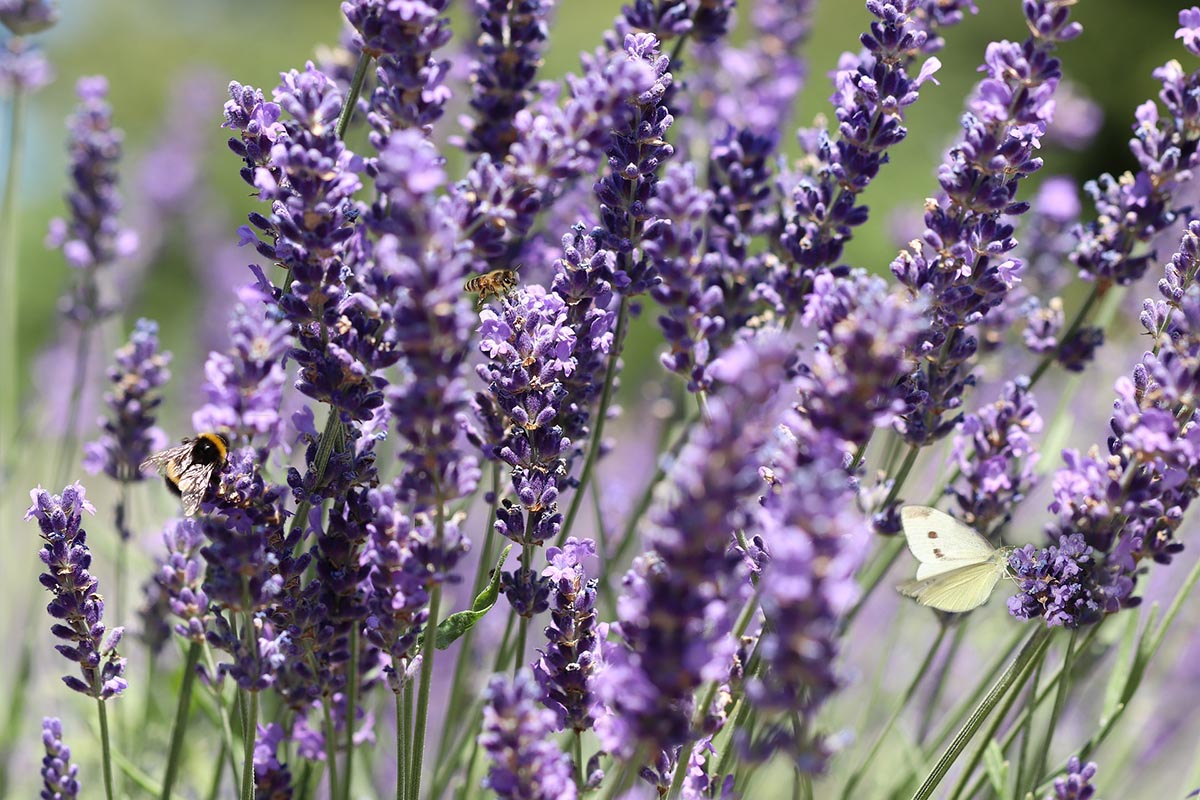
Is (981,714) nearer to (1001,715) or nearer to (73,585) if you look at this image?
(1001,715)

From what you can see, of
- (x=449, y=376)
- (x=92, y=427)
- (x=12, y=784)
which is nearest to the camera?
(x=449, y=376)

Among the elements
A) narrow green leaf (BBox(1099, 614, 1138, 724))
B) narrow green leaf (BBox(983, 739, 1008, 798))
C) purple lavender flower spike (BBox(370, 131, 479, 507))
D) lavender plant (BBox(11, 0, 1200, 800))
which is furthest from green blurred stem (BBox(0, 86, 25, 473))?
narrow green leaf (BBox(1099, 614, 1138, 724))

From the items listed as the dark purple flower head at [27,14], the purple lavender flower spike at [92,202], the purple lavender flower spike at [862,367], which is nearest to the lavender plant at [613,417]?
the purple lavender flower spike at [862,367]

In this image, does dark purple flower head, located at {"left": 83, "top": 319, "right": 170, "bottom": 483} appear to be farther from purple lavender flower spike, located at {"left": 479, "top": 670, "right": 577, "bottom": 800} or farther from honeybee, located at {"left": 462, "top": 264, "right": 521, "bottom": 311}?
purple lavender flower spike, located at {"left": 479, "top": 670, "right": 577, "bottom": 800}

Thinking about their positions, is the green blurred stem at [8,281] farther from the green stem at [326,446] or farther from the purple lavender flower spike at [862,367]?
the purple lavender flower spike at [862,367]

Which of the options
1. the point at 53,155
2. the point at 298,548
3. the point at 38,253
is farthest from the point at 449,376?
the point at 53,155

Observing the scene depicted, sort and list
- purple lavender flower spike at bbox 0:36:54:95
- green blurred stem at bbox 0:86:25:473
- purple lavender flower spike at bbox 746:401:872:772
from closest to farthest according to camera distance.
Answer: purple lavender flower spike at bbox 746:401:872:772 → green blurred stem at bbox 0:86:25:473 → purple lavender flower spike at bbox 0:36:54:95

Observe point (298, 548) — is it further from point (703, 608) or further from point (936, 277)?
point (936, 277)
